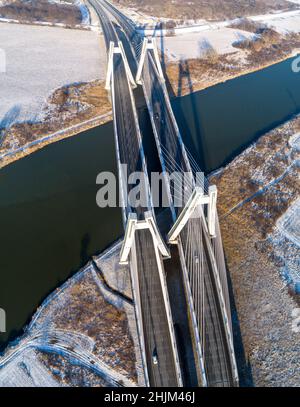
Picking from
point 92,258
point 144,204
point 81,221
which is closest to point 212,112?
point 144,204

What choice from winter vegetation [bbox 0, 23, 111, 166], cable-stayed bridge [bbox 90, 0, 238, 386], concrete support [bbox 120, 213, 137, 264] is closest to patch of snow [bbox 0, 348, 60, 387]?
cable-stayed bridge [bbox 90, 0, 238, 386]

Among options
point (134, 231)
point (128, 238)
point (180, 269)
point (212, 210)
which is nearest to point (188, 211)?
point (212, 210)

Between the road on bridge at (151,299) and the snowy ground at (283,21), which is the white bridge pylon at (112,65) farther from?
the snowy ground at (283,21)

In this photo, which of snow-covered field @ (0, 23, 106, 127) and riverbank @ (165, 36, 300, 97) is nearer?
snow-covered field @ (0, 23, 106, 127)

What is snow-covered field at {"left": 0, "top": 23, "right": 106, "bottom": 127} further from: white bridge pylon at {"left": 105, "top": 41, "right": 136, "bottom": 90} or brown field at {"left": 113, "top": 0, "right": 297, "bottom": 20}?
brown field at {"left": 113, "top": 0, "right": 297, "bottom": 20}
